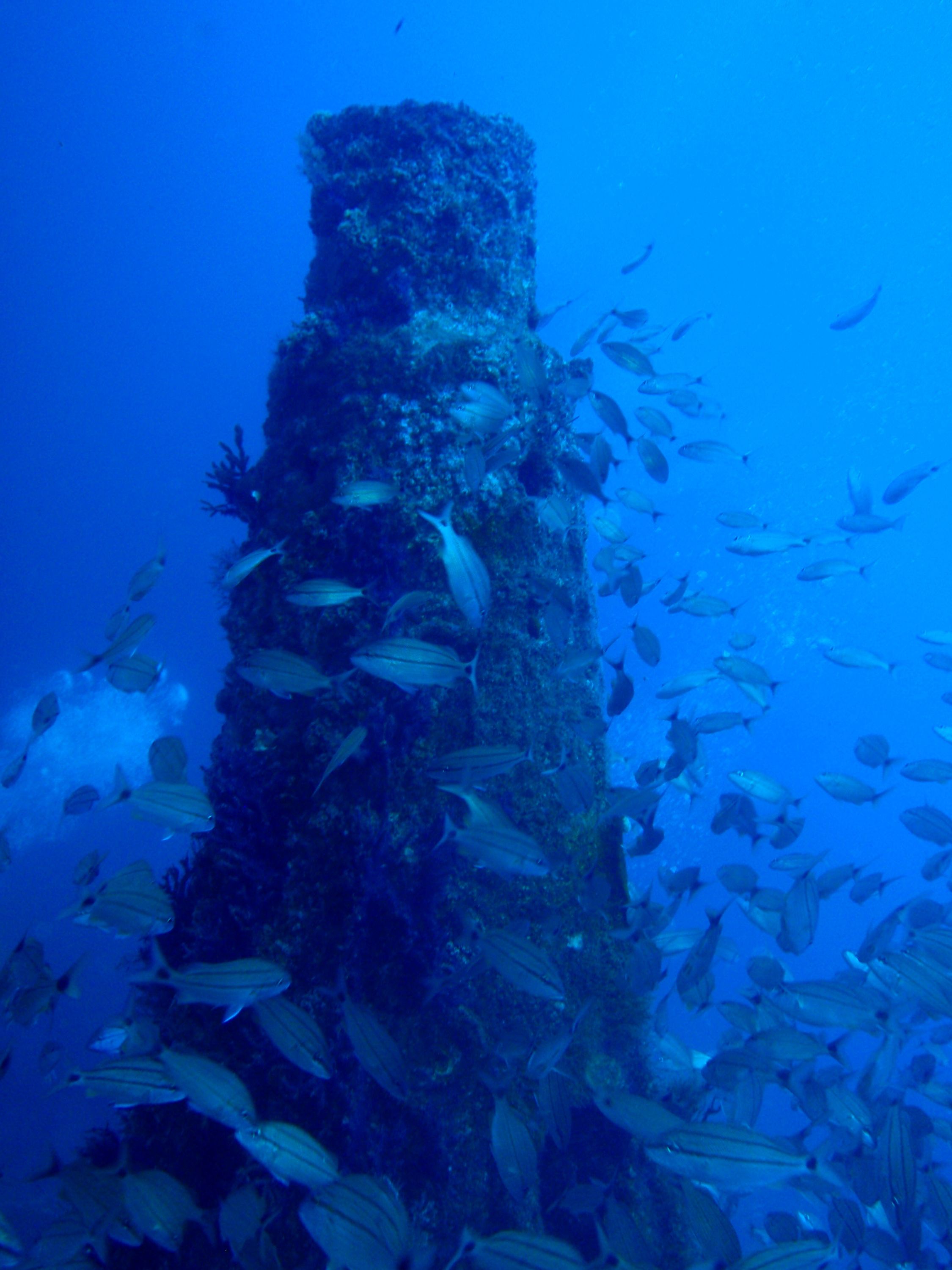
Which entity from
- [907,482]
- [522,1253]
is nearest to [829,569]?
[907,482]

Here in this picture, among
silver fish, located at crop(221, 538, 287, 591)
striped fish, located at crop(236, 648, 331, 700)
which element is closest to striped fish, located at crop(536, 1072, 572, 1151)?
striped fish, located at crop(236, 648, 331, 700)

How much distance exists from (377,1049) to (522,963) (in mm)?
753

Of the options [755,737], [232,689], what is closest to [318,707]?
[232,689]

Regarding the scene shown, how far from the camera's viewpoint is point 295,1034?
2.62 meters

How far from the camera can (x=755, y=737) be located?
4641cm

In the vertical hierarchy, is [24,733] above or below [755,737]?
above

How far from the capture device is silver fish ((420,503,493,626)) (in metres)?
2.84

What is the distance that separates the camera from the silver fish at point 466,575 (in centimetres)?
284

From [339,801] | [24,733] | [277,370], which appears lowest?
[339,801]

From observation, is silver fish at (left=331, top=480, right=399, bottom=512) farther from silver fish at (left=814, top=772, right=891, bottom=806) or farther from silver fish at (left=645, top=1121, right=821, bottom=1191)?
silver fish at (left=814, top=772, right=891, bottom=806)

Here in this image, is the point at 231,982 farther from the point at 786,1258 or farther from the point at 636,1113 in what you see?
the point at 786,1258

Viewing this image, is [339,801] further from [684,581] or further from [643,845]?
[684,581]

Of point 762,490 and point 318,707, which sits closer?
point 318,707

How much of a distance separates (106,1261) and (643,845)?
13.5 ft
